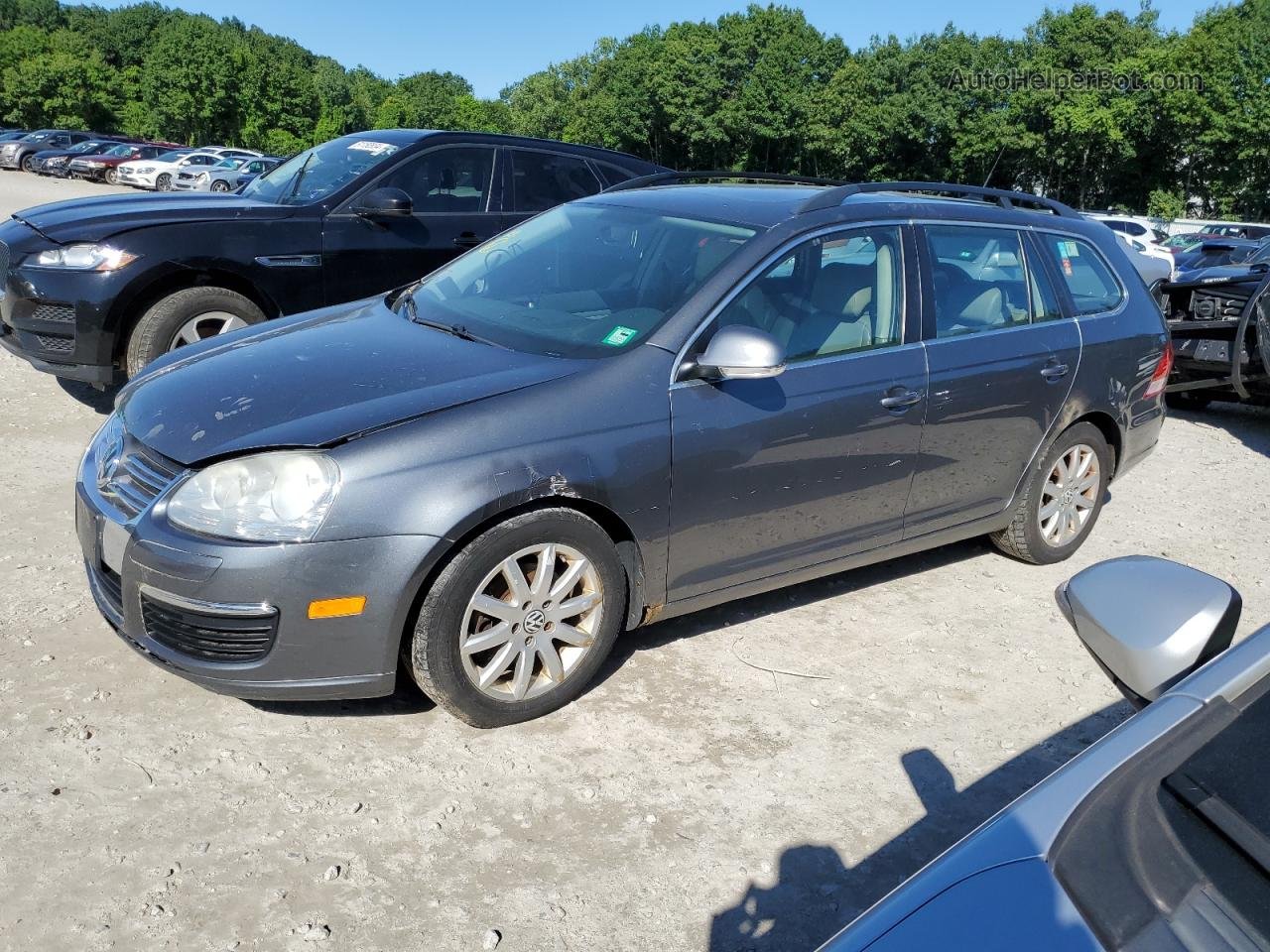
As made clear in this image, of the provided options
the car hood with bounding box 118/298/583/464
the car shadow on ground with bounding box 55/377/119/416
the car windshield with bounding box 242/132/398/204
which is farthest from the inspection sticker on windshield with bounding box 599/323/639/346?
the car shadow on ground with bounding box 55/377/119/416

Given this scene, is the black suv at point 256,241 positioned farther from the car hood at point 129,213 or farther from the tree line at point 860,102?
the tree line at point 860,102

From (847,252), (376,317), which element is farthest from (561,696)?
(847,252)

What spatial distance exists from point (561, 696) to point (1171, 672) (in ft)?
6.97

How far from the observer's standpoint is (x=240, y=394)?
3.56 metres

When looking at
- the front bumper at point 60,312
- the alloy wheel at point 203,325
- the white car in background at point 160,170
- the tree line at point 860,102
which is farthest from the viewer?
the tree line at point 860,102

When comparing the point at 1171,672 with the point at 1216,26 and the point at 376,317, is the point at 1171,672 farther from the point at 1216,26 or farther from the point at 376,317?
the point at 1216,26

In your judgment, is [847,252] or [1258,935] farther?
[847,252]

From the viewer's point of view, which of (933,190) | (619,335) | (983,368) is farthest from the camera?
(933,190)

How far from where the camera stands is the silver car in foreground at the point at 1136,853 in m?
1.41

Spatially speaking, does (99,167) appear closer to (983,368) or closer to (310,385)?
(310,385)

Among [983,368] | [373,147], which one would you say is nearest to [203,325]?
[373,147]

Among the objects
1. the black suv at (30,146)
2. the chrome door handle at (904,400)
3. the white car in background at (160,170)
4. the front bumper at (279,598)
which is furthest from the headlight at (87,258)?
the black suv at (30,146)

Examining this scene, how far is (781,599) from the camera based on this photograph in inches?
190

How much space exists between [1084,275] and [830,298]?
1.82 m
